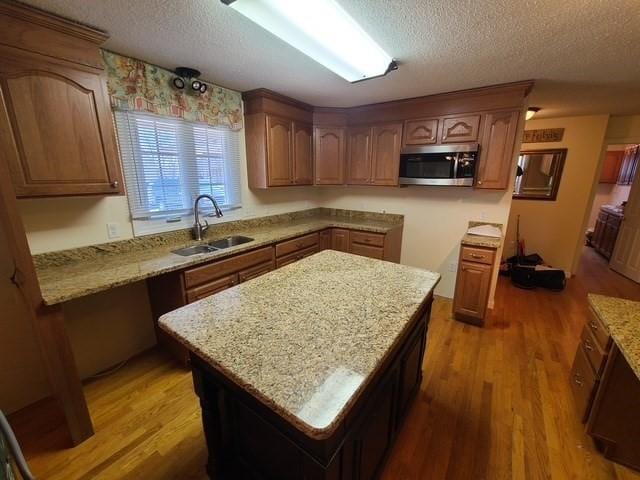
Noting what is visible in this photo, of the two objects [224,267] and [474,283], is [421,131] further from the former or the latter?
[224,267]

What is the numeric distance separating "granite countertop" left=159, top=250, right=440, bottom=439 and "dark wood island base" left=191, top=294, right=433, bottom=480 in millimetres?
97

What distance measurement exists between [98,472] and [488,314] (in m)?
3.46

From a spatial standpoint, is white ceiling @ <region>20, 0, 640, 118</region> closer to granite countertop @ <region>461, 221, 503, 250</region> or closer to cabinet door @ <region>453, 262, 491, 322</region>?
granite countertop @ <region>461, 221, 503, 250</region>

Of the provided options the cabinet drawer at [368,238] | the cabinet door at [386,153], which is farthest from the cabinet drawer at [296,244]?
the cabinet door at [386,153]

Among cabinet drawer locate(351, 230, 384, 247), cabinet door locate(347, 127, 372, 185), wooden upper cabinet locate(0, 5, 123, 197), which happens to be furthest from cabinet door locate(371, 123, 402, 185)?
wooden upper cabinet locate(0, 5, 123, 197)

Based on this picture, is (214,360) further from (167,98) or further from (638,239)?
(638,239)

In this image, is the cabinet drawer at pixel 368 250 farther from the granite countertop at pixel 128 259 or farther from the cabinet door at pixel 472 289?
the cabinet door at pixel 472 289

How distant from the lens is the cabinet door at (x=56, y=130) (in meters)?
1.36

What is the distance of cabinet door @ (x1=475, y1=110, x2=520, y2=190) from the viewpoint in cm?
252

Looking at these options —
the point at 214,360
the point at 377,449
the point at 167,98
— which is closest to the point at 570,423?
the point at 377,449

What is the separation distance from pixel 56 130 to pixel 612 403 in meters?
3.39

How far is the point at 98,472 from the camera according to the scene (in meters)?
1.40

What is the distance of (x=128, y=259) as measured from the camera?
1.97 metres

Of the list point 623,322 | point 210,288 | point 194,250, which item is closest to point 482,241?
point 623,322
